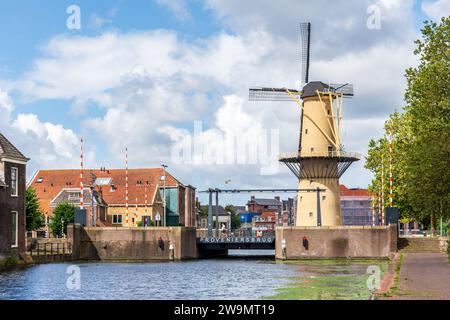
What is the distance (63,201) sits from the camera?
104 meters

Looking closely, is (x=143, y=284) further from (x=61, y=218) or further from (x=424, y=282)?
(x=61, y=218)

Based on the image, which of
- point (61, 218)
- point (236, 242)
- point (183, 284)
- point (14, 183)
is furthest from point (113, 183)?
point (183, 284)

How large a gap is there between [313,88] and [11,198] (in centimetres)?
3352

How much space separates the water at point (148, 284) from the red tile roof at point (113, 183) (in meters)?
53.1

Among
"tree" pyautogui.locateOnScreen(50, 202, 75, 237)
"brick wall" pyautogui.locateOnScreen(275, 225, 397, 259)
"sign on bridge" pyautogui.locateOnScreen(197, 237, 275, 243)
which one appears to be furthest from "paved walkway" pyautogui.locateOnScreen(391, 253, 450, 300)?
"tree" pyautogui.locateOnScreen(50, 202, 75, 237)

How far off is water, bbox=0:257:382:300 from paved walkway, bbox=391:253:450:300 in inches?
180

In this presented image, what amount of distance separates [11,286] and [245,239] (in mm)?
38532

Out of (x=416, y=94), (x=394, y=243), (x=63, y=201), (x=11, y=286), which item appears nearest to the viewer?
(x=11, y=286)

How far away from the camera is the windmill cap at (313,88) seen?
77.0 meters

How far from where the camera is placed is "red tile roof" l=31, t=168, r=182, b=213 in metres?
109

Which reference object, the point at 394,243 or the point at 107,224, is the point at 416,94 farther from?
the point at 107,224

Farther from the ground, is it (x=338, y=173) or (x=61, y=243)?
(x=338, y=173)

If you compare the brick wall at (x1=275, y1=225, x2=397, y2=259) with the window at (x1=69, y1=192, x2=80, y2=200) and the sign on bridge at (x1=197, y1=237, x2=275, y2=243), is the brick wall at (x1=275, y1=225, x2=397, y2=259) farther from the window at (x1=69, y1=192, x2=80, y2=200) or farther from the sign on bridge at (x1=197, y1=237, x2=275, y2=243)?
the window at (x1=69, y1=192, x2=80, y2=200)
